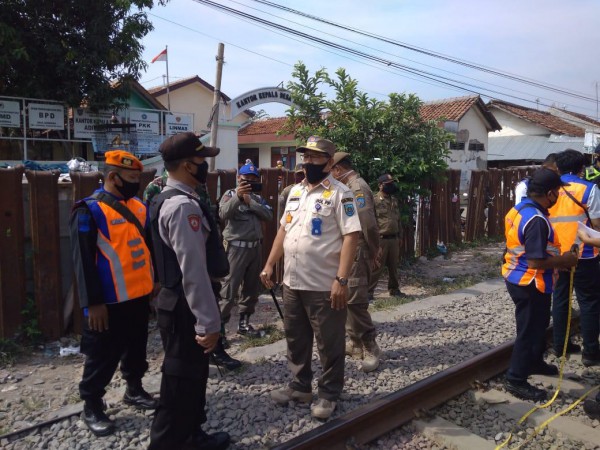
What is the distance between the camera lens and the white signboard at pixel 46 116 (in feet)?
42.0

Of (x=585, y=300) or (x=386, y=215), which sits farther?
(x=386, y=215)

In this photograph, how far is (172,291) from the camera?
2775 millimetres

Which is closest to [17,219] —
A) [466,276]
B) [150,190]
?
[150,190]

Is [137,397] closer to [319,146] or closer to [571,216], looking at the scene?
[319,146]

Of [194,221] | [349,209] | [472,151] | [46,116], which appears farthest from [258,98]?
[472,151]

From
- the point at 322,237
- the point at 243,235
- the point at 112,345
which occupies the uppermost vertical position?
the point at 322,237

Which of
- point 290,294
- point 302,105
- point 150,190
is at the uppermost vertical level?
point 302,105

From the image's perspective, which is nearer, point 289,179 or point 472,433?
point 472,433

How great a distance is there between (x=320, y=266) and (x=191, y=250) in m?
1.15

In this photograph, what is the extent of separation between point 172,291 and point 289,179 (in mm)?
4727

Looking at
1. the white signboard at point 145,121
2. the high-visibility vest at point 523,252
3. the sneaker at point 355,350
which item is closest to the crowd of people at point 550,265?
the high-visibility vest at point 523,252

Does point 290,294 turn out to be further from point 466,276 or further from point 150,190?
point 466,276

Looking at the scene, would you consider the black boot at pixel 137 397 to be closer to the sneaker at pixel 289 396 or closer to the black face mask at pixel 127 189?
the sneaker at pixel 289 396

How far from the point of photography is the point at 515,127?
35.2 metres
